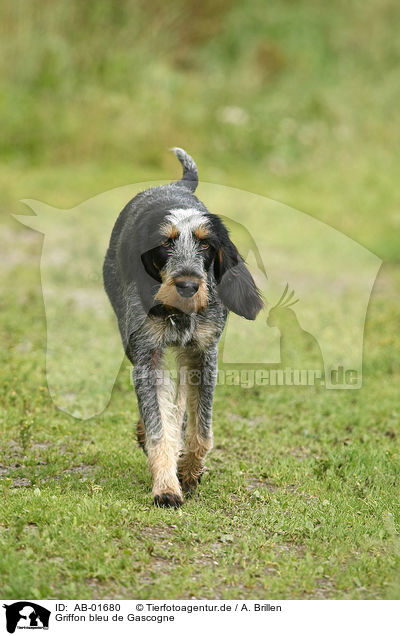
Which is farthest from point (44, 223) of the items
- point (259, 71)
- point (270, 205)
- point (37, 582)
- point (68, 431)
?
point (259, 71)

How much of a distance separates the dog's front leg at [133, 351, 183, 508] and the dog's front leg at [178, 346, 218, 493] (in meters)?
0.13

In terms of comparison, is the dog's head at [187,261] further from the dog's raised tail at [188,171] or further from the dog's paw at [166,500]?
the dog's paw at [166,500]

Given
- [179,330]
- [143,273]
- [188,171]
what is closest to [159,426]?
[179,330]

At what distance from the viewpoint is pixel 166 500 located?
5469 mm

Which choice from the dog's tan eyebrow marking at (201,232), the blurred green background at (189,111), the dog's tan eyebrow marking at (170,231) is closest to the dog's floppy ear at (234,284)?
the dog's tan eyebrow marking at (201,232)

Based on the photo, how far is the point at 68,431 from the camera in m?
7.07

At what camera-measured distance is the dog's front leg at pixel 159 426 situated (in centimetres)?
551

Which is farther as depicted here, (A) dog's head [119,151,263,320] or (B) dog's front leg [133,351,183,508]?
(B) dog's front leg [133,351,183,508]

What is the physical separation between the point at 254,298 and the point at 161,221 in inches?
36.5

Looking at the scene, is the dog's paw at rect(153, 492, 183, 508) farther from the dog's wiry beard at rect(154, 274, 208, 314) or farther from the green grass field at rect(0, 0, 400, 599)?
the dog's wiry beard at rect(154, 274, 208, 314)
